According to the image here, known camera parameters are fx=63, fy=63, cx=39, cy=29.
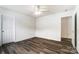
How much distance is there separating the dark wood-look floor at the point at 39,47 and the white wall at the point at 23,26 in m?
0.12

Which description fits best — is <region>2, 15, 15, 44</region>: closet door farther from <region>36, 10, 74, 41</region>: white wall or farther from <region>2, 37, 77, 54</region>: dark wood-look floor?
<region>36, 10, 74, 41</region>: white wall

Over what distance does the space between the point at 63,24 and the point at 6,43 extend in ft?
3.92

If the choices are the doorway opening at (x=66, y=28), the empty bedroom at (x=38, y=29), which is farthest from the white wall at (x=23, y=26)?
the doorway opening at (x=66, y=28)

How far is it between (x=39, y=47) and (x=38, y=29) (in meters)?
0.39

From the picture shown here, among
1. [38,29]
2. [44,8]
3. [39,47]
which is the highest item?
[44,8]

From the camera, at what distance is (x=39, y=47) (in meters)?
1.31

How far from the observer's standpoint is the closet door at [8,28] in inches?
46.5

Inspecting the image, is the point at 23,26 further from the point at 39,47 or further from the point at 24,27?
the point at 39,47

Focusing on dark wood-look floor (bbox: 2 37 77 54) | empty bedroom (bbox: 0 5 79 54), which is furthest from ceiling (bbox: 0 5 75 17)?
dark wood-look floor (bbox: 2 37 77 54)

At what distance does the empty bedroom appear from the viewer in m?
1.19

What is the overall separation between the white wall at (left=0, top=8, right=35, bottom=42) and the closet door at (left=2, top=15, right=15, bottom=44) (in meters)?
0.06

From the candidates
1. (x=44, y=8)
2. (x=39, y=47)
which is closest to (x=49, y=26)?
(x=44, y=8)

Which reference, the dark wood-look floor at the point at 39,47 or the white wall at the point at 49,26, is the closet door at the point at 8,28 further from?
the white wall at the point at 49,26
